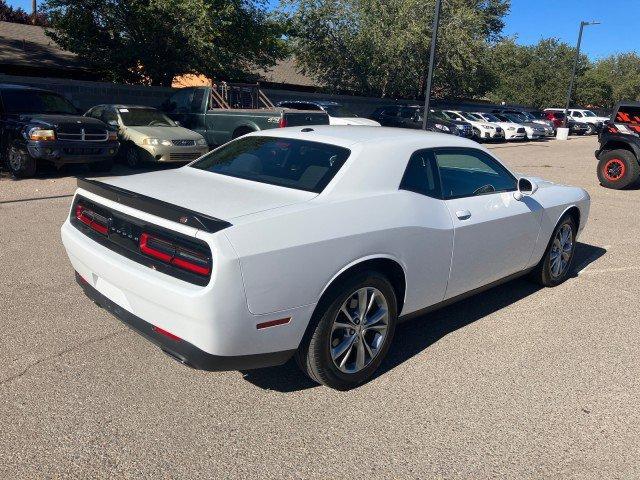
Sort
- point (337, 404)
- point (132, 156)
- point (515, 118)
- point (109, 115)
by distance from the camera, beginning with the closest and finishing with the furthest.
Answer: point (337, 404) → point (132, 156) → point (109, 115) → point (515, 118)

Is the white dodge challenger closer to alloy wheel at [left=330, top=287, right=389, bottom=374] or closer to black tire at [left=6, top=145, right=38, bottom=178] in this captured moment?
alloy wheel at [left=330, top=287, right=389, bottom=374]

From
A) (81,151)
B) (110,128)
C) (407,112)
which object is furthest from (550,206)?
(407,112)

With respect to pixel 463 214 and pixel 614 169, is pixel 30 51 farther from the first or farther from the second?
pixel 463 214

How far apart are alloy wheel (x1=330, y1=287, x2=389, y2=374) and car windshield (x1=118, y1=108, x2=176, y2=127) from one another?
1038cm

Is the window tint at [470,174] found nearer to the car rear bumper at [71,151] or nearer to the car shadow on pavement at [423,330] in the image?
the car shadow on pavement at [423,330]

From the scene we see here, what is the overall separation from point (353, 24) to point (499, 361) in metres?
26.8

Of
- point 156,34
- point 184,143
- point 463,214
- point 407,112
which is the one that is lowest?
point 184,143

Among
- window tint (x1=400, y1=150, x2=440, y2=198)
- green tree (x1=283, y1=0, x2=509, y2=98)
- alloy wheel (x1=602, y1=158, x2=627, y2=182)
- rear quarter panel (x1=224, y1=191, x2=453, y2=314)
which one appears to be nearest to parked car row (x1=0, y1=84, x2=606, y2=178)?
alloy wheel (x1=602, y1=158, x2=627, y2=182)

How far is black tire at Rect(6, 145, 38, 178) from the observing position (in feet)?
33.5

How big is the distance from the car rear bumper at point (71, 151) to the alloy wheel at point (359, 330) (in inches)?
328

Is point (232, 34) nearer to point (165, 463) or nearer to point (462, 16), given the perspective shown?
point (462, 16)

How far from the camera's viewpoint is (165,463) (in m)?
2.73

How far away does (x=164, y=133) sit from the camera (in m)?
12.1

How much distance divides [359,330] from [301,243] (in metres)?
0.81
